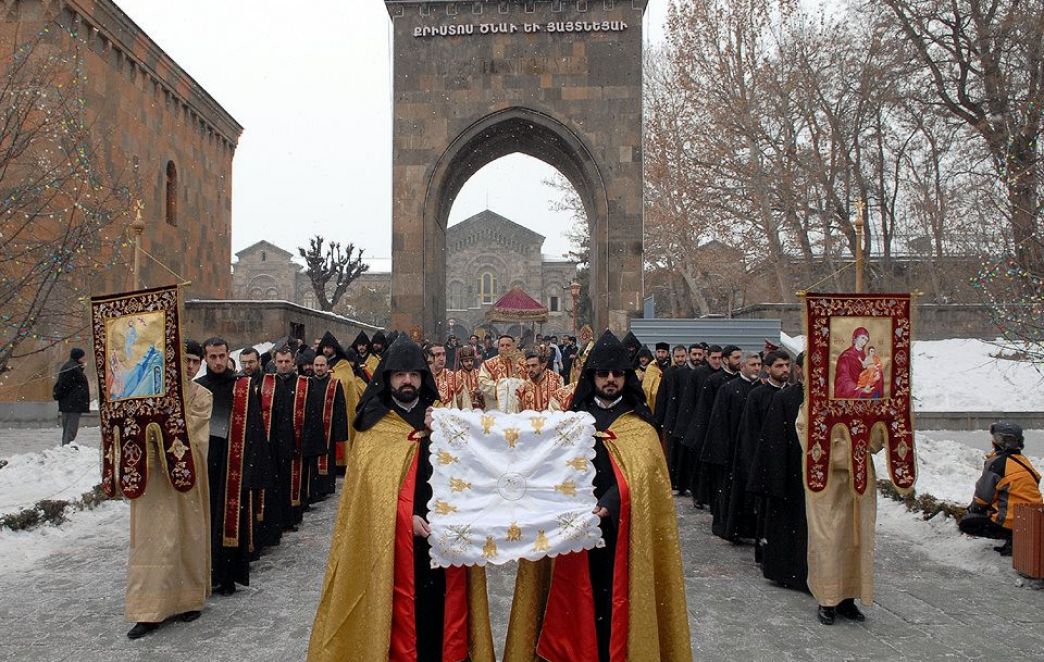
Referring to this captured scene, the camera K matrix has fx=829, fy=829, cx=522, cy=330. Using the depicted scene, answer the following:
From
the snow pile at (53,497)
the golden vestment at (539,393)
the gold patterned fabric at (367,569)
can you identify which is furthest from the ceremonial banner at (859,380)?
the snow pile at (53,497)

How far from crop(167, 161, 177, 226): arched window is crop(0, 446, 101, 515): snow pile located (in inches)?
509

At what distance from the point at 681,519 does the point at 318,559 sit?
13.0 feet

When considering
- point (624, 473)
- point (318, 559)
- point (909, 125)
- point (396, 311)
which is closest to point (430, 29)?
point (396, 311)

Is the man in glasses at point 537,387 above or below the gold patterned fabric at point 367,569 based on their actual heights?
above

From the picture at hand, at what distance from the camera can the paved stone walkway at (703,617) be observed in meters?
5.07

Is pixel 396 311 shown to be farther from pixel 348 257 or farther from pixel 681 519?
pixel 348 257

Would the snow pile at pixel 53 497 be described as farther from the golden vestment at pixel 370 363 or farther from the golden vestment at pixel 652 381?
the golden vestment at pixel 652 381

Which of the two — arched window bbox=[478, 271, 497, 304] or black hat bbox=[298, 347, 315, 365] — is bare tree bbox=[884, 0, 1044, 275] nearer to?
black hat bbox=[298, 347, 315, 365]

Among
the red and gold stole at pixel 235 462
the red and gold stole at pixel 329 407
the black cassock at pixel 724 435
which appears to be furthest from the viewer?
the red and gold stole at pixel 329 407

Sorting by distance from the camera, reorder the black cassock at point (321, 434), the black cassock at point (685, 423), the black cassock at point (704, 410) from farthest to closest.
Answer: the black cassock at point (685, 423) < the black cassock at point (704, 410) < the black cassock at point (321, 434)

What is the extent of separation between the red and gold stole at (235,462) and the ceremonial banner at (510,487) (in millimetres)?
2973

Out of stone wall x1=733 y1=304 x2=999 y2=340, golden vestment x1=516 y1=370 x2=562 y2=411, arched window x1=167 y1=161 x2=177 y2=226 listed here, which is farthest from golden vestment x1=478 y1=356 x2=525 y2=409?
arched window x1=167 y1=161 x2=177 y2=226

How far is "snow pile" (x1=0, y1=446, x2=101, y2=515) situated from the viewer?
364 inches

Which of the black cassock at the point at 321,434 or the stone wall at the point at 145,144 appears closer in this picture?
the black cassock at the point at 321,434
